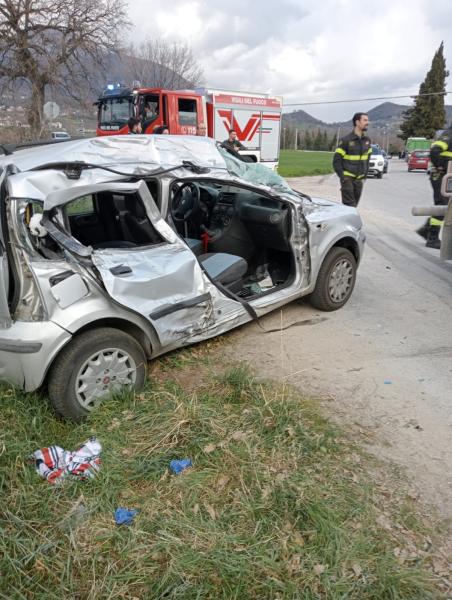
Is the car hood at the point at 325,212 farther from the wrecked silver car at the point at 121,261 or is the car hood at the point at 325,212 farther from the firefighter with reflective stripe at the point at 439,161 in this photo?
the firefighter with reflective stripe at the point at 439,161

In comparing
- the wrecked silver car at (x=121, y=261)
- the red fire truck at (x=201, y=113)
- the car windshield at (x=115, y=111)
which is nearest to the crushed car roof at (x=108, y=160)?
the wrecked silver car at (x=121, y=261)

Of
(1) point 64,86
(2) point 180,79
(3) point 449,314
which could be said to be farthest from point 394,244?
(2) point 180,79

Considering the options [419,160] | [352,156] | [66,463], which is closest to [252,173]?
[66,463]

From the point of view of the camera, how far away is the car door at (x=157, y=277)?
3.05 meters

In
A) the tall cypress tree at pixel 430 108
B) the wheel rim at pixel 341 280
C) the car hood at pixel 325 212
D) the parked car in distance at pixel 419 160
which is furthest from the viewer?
the tall cypress tree at pixel 430 108

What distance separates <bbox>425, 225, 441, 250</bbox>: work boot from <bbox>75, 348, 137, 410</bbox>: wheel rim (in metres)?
5.85

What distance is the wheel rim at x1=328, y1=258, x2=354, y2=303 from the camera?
4824 mm

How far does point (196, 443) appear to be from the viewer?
283 cm

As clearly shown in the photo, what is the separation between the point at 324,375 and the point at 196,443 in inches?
51.0

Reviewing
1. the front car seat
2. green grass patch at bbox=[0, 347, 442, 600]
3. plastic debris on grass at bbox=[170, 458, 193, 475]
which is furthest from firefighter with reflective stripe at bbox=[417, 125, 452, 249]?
plastic debris on grass at bbox=[170, 458, 193, 475]

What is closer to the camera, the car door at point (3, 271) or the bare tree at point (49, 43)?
the car door at point (3, 271)

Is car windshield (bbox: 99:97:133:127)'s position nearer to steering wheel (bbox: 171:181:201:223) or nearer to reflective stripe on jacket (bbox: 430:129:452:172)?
reflective stripe on jacket (bbox: 430:129:452:172)

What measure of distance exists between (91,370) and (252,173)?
225 cm

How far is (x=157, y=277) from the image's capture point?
3307 millimetres
